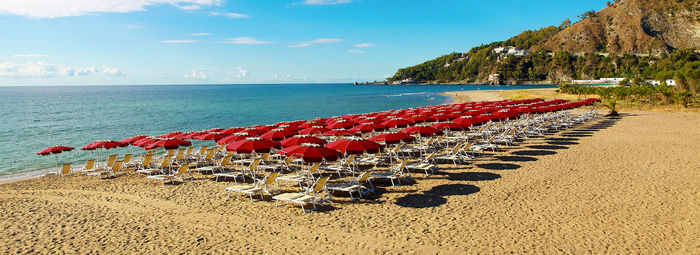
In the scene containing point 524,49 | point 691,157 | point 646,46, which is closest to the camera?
point 691,157

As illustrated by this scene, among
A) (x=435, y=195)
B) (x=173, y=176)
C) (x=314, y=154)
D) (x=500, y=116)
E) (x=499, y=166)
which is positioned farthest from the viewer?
(x=500, y=116)

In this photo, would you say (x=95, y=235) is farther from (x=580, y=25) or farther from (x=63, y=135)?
(x=580, y=25)

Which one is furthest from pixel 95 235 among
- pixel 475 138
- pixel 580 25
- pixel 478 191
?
pixel 580 25

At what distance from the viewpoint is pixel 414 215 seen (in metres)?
7.86

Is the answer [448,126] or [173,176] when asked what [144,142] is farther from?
[448,126]

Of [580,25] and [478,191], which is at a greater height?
[580,25]

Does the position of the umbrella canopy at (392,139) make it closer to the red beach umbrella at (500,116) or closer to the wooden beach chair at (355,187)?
the wooden beach chair at (355,187)

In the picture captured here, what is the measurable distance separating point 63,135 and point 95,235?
31239 mm

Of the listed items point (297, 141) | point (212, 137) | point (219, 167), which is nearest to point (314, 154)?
point (297, 141)

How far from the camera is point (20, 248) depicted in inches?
267

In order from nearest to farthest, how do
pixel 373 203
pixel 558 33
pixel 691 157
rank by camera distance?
pixel 373 203 < pixel 691 157 < pixel 558 33

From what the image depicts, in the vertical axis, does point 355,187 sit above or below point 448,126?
below

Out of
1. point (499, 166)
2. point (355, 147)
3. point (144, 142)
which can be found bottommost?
point (499, 166)

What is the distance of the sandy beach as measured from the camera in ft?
21.2
